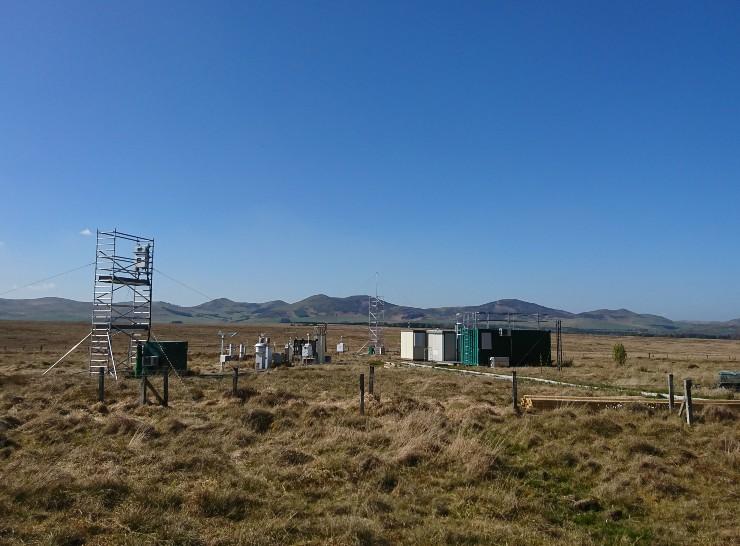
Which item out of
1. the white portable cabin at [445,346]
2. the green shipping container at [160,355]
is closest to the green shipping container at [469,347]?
the white portable cabin at [445,346]

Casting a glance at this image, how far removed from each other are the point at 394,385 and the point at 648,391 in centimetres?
1003

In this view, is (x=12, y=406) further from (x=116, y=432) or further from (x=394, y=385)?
(x=394, y=385)

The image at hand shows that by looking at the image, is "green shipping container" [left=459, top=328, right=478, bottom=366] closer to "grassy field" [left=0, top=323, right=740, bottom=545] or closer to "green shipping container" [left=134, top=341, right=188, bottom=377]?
"green shipping container" [left=134, top=341, right=188, bottom=377]

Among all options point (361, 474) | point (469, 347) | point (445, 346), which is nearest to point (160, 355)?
point (361, 474)

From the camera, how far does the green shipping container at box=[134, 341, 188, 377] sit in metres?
29.6

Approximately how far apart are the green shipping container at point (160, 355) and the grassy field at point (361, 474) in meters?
11.1

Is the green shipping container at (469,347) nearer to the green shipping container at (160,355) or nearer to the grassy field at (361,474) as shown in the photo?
the green shipping container at (160,355)

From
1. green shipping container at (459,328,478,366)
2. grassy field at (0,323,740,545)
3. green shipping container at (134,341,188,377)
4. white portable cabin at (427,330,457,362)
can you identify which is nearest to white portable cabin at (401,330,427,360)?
white portable cabin at (427,330,457,362)

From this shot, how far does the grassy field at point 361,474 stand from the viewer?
8211mm

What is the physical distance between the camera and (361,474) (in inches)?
430

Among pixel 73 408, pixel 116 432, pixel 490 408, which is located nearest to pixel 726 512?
pixel 490 408

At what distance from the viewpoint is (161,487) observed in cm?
991

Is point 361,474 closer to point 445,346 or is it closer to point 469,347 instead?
point 469,347

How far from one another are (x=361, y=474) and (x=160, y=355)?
71.1 feet
